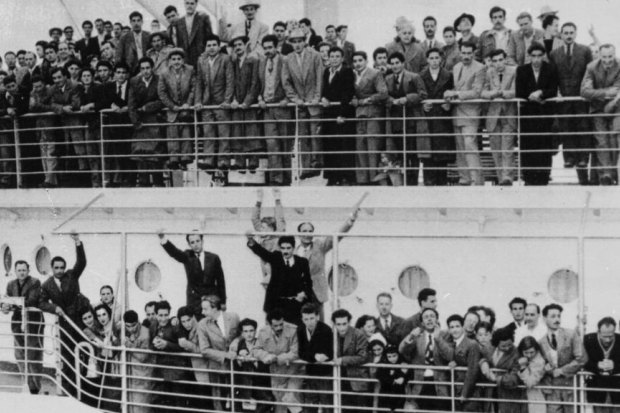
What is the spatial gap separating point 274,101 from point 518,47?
2.90 metres

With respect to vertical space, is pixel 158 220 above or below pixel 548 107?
below

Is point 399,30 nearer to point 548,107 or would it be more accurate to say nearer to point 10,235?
point 548,107

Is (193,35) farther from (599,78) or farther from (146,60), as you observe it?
(599,78)

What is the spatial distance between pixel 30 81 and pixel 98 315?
4.04 m

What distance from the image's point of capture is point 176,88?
12312mm

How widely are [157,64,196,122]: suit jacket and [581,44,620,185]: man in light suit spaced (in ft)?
15.0

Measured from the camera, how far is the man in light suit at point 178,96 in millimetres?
12258

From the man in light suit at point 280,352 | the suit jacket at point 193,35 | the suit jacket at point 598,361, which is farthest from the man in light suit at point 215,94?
the suit jacket at point 598,361

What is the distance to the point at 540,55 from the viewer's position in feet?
35.7

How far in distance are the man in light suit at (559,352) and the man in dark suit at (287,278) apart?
2599mm

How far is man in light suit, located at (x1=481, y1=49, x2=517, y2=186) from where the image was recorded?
11039 millimetres

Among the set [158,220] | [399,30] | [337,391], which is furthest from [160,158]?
[337,391]

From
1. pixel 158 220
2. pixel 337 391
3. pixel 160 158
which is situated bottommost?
pixel 337 391

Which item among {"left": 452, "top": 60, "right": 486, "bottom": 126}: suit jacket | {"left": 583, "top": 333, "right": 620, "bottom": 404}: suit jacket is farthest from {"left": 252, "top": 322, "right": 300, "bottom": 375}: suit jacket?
{"left": 452, "top": 60, "right": 486, "bottom": 126}: suit jacket
